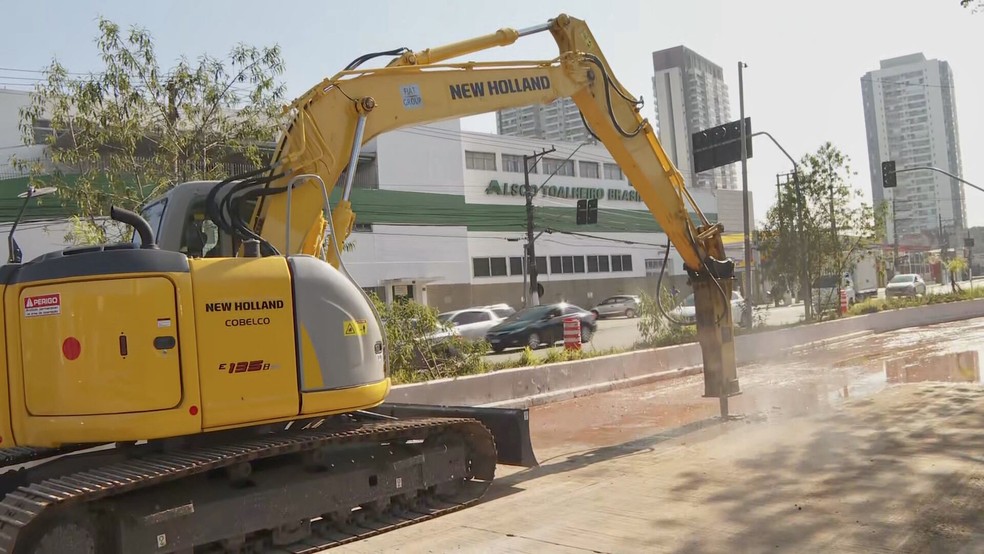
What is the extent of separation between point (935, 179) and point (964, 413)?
146417 mm

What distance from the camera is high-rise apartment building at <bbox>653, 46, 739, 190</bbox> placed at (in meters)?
115

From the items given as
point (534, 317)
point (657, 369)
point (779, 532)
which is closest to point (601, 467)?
point (779, 532)

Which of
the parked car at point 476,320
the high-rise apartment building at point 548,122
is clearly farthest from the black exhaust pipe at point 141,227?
the high-rise apartment building at point 548,122

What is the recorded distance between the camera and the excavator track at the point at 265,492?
5.14 m

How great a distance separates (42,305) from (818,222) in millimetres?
29791

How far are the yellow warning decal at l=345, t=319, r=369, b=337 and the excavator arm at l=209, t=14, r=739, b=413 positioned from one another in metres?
0.82

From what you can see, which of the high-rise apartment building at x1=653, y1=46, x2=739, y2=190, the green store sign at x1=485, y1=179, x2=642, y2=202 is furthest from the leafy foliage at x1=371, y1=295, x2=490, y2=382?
the high-rise apartment building at x1=653, y1=46, x2=739, y2=190

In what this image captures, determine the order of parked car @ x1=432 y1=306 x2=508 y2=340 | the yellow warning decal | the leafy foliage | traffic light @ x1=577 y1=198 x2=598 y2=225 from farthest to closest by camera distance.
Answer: traffic light @ x1=577 y1=198 x2=598 y2=225 < parked car @ x1=432 y1=306 x2=508 y2=340 < the leafy foliage < the yellow warning decal

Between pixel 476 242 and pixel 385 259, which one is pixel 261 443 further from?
pixel 476 242

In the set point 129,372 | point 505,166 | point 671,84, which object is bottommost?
point 129,372

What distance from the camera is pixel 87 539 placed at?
527 cm

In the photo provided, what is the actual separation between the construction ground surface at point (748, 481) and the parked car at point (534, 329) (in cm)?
1347

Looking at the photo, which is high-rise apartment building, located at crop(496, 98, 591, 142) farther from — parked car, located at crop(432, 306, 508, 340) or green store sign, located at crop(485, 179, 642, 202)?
parked car, located at crop(432, 306, 508, 340)

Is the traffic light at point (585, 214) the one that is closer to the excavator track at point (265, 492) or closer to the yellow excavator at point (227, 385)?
the yellow excavator at point (227, 385)
